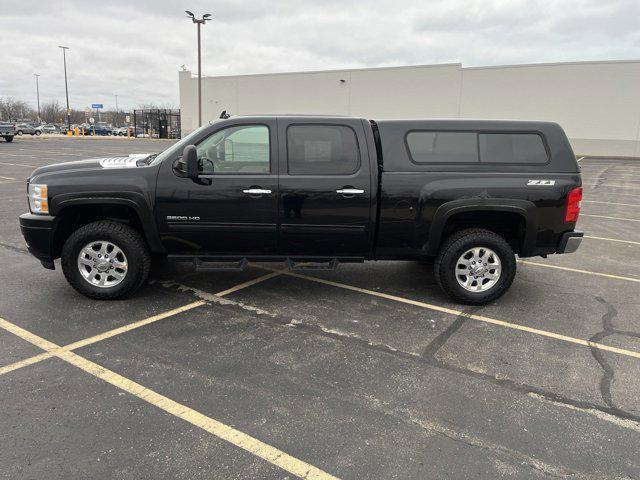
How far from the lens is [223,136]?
4914 millimetres

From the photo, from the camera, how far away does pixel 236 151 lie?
496 centimetres

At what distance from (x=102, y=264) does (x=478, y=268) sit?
3879 mm

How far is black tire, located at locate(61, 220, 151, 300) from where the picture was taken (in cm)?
489

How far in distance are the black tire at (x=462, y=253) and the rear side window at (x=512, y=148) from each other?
2.57 feet

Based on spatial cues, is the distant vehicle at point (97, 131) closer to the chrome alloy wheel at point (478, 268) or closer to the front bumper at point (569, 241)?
the chrome alloy wheel at point (478, 268)

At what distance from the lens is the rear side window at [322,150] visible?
495 cm

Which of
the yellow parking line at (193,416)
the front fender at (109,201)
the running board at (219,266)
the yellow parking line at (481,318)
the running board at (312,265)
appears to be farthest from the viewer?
the running board at (312,265)

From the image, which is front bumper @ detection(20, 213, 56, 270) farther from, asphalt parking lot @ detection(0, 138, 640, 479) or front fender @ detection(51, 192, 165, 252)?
asphalt parking lot @ detection(0, 138, 640, 479)

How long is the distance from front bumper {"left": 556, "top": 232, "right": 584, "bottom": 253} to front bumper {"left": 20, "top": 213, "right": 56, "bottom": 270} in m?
5.17

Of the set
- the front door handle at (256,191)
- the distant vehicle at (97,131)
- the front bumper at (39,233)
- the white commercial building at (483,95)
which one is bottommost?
the front bumper at (39,233)

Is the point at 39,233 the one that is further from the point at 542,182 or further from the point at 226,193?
the point at 542,182

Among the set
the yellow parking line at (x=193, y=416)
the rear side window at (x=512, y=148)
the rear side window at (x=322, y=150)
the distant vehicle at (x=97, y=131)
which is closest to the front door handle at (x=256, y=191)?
the rear side window at (x=322, y=150)

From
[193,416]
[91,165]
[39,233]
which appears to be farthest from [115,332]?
[91,165]

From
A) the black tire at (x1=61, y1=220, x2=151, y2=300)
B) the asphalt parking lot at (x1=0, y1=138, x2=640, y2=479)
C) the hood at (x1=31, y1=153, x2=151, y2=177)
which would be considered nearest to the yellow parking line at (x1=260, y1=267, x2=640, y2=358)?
the asphalt parking lot at (x1=0, y1=138, x2=640, y2=479)
